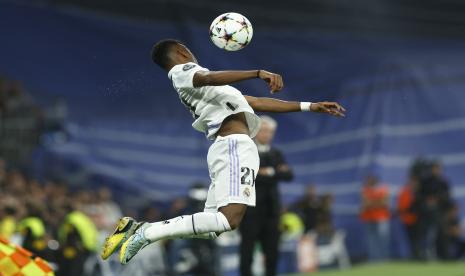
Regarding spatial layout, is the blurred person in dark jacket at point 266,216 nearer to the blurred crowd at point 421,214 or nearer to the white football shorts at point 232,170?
the white football shorts at point 232,170

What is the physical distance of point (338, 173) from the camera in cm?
2080

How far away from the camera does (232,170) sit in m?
8.75

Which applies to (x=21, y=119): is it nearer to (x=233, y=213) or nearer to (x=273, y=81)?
(x=233, y=213)

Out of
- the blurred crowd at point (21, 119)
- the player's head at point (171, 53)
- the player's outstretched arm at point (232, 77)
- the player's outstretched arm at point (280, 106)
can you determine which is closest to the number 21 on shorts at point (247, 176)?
the player's outstretched arm at point (280, 106)

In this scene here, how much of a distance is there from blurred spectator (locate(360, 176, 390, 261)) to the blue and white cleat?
11.9 metres

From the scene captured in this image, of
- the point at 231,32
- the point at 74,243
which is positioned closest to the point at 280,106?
the point at 231,32

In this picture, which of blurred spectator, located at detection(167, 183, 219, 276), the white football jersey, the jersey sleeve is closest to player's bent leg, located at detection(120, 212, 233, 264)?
the white football jersey

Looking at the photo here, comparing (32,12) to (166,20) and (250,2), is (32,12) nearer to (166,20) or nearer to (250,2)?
(166,20)

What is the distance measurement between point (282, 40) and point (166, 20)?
112 inches

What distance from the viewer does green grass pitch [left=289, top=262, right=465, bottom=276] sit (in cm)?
1711

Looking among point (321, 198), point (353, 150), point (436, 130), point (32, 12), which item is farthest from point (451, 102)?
point (32, 12)

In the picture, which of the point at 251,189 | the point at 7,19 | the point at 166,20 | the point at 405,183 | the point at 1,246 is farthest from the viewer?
the point at 405,183

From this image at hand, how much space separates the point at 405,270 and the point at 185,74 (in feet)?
33.4

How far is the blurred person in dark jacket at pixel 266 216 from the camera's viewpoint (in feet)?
40.2
